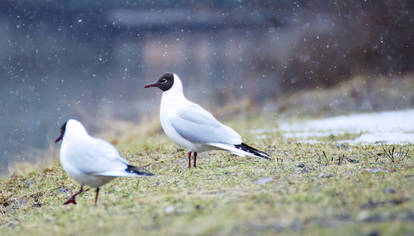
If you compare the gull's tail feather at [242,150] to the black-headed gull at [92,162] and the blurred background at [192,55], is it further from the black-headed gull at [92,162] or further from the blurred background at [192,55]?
the blurred background at [192,55]

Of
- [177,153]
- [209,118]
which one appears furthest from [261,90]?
[209,118]

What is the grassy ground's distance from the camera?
2490 mm

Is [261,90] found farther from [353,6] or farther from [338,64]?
[353,6]

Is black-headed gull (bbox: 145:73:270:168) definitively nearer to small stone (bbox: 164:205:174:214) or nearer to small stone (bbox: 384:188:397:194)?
small stone (bbox: 164:205:174:214)

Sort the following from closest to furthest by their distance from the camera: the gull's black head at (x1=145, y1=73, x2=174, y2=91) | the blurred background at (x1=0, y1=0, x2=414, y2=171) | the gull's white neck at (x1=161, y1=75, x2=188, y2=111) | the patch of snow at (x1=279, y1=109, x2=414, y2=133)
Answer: the gull's white neck at (x1=161, y1=75, x2=188, y2=111)
the gull's black head at (x1=145, y1=73, x2=174, y2=91)
the patch of snow at (x1=279, y1=109, x2=414, y2=133)
the blurred background at (x1=0, y1=0, x2=414, y2=171)

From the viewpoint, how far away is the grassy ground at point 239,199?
249cm

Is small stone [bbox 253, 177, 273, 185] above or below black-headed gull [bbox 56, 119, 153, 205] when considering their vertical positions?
below

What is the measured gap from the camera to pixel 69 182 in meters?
5.06

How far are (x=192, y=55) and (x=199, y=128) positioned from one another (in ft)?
50.1

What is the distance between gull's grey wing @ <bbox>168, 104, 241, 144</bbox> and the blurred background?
7038 millimetres

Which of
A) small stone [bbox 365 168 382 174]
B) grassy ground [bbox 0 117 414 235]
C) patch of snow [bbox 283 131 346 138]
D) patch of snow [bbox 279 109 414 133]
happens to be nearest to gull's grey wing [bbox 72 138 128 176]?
grassy ground [bbox 0 117 414 235]

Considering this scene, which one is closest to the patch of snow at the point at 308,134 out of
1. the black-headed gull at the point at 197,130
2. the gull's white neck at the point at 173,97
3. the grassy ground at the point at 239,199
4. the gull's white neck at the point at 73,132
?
the grassy ground at the point at 239,199

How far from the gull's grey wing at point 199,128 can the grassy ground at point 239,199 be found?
0.28m

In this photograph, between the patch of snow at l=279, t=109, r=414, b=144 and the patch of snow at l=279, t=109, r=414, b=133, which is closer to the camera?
the patch of snow at l=279, t=109, r=414, b=144
